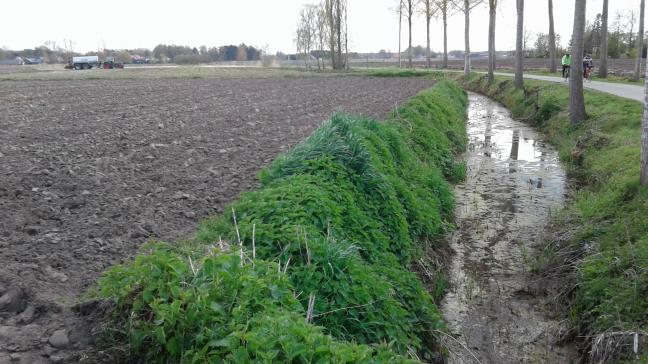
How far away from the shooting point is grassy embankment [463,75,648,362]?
5.44 metres

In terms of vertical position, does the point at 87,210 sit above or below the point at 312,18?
below

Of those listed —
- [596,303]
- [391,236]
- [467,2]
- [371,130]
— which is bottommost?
[596,303]

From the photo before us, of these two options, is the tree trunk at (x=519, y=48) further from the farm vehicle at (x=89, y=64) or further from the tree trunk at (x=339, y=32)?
the farm vehicle at (x=89, y=64)

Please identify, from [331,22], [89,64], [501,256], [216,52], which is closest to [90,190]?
[501,256]

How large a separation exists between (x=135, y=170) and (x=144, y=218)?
239cm

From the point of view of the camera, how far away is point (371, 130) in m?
9.71

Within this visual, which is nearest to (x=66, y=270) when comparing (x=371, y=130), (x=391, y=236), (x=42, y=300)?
(x=42, y=300)

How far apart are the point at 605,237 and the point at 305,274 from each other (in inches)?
168

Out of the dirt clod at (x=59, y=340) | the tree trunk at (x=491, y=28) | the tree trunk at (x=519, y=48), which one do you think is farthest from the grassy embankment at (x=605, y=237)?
the tree trunk at (x=491, y=28)

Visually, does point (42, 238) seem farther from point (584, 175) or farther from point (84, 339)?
point (584, 175)

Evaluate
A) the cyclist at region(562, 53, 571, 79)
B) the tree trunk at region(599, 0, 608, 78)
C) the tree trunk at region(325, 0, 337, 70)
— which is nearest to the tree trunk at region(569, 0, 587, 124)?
the cyclist at region(562, 53, 571, 79)

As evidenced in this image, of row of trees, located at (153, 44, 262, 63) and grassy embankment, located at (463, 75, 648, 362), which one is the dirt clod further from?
row of trees, located at (153, 44, 262, 63)

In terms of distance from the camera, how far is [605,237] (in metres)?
6.88

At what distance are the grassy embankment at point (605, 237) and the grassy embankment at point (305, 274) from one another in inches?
60.1
